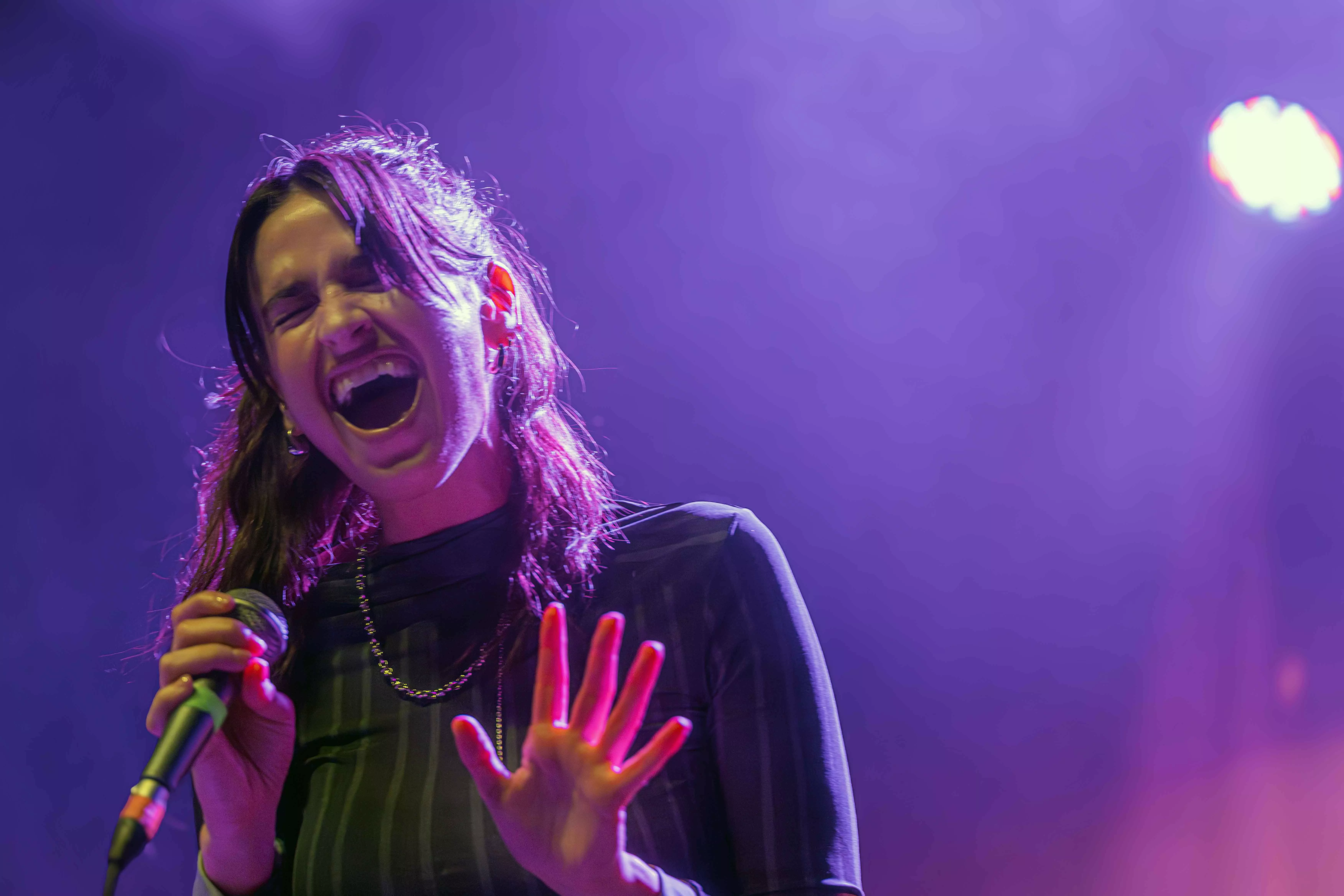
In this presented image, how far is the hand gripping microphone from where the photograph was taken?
69 centimetres

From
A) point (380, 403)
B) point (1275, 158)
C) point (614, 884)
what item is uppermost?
point (1275, 158)

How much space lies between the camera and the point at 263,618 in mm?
952

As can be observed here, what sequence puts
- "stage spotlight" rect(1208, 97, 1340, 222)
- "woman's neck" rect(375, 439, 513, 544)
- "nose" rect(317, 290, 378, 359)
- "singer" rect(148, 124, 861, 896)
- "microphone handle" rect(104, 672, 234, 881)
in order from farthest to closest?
1. "stage spotlight" rect(1208, 97, 1340, 222)
2. "woman's neck" rect(375, 439, 513, 544)
3. "nose" rect(317, 290, 378, 359)
4. "singer" rect(148, 124, 861, 896)
5. "microphone handle" rect(104, 672, 234, 881)

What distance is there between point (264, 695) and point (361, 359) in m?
0.42

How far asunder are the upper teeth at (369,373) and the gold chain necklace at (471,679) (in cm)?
33

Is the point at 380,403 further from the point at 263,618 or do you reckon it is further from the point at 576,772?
the point at 576,772

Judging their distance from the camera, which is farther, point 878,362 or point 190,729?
point 878,362

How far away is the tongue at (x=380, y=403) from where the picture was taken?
3.87 ft

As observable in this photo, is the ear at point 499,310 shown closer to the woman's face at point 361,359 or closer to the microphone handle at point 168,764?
the woman's face at point 361,359

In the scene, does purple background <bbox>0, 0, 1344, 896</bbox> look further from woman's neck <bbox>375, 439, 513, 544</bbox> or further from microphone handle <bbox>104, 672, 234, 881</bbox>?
microphone handle <bbox>104, 672, 234, 881</bbox>

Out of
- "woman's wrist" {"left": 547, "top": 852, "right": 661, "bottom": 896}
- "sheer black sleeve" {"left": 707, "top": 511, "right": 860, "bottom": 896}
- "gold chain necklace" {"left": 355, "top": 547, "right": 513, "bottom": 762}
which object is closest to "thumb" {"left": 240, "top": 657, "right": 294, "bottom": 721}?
"gold chain necklace" {"left": 355, "top": 547, "right": 513, "bottom": 762}

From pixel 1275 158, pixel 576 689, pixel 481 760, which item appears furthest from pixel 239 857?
pixel 1275 158

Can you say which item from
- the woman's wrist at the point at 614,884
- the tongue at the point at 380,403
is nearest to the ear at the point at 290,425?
the tongue at the point at 380,403

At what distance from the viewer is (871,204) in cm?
202
